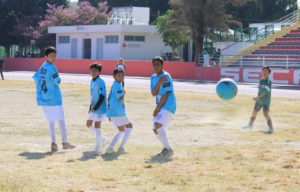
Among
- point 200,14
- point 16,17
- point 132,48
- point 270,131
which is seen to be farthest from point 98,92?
point 16,17

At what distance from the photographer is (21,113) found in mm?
15438

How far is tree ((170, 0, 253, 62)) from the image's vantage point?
143 ft

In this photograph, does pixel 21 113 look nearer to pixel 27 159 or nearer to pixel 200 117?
pixel 200 117

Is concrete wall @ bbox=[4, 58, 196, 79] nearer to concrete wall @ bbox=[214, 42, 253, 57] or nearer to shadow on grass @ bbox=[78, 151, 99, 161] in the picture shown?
concrete wall @ bbox=[214, 42, 253, 57]

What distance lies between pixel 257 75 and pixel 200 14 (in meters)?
9.87

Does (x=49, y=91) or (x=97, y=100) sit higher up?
(x=49, y=91)

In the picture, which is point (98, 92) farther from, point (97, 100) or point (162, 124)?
point (162, 124)

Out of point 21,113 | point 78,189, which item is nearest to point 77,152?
point 78,189

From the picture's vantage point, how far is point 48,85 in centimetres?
942

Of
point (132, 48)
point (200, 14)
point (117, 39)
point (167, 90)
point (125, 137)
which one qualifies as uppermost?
point (200, 14)

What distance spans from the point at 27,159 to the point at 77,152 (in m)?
1.06

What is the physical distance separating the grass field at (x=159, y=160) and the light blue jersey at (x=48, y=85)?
2.95ft

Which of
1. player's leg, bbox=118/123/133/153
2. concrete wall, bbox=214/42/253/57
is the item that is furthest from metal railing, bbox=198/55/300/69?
player's leg, bbox=118/123/133/153

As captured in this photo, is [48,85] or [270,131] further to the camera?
[270,131]
